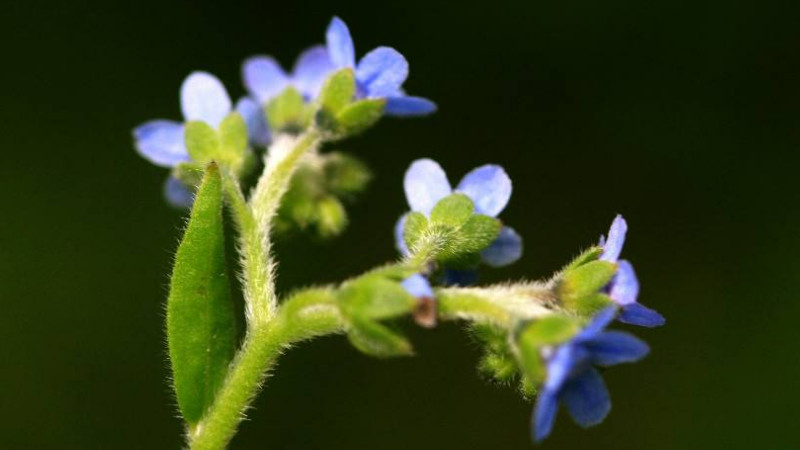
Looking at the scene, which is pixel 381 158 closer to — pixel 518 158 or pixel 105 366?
pixel 518 158

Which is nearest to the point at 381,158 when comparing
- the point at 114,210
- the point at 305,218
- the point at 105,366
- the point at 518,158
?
the point at 518,158

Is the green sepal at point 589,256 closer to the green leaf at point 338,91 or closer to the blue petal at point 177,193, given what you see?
the green leaf at point 338,91

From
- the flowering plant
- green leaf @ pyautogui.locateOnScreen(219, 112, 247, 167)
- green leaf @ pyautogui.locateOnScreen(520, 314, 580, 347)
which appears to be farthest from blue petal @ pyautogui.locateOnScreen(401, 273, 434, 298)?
green leaf @ pyautogui.locateOnScreen(219, 112, 247, 167)

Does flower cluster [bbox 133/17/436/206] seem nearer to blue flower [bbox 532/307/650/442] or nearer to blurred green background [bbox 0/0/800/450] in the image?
blue flower [bbox 532/307/650/442]

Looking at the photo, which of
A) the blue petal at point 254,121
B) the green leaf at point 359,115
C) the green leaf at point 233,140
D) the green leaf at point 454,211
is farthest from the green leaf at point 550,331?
the blue petal at point 254,121

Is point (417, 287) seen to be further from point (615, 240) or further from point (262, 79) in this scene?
point (262, 79)

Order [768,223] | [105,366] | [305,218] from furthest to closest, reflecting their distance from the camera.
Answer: [768,223]
[105,366]
[305,218]
